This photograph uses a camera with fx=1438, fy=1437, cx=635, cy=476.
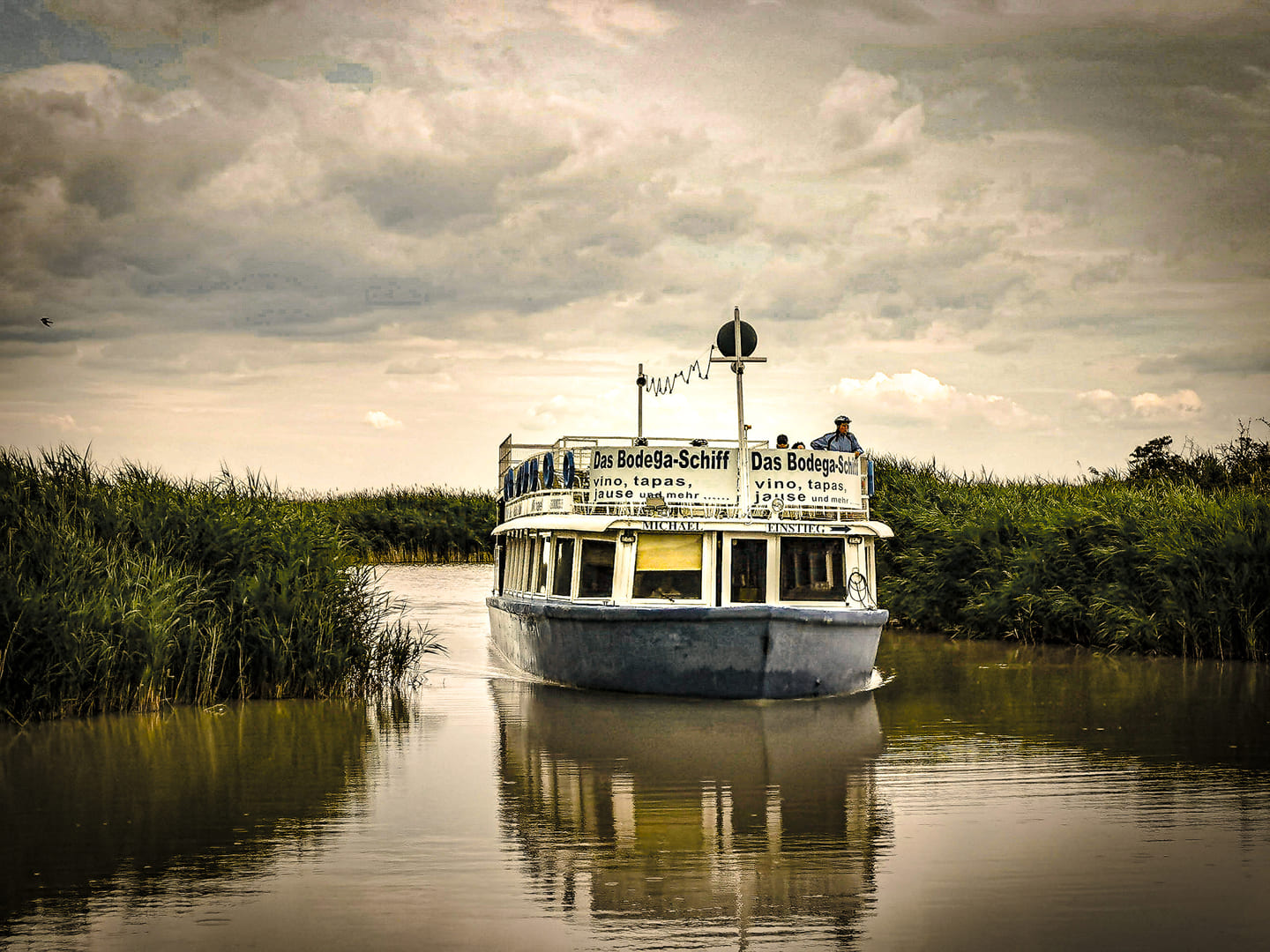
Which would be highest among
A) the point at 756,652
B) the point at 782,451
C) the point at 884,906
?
the point at 782,451

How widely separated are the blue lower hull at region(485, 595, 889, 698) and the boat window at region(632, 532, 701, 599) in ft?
1.73

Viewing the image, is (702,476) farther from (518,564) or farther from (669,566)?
(518,564)

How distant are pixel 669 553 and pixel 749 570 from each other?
101 centimetres

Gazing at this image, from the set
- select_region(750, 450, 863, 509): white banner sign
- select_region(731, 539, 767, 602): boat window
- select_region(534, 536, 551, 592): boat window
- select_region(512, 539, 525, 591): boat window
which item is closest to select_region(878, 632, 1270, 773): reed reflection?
select_region(731, 539, 767, 602): boat window

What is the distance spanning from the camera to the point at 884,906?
28.2 ft

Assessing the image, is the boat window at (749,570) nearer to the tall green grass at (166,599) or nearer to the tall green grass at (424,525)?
the tall green grass at (166,599)

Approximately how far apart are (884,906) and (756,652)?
27.9 ft

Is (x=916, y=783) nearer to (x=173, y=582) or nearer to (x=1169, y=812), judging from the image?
(x=1169, y=812)

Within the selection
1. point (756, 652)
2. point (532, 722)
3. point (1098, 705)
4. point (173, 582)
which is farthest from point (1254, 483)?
point (173, 582)

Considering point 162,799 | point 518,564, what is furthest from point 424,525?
point 162,799

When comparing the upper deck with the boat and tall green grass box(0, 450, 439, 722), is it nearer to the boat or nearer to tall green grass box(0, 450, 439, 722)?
the boat

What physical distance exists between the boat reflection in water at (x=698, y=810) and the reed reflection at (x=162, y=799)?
1710 millimetres

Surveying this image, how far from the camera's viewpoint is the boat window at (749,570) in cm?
1769

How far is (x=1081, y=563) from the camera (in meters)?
25.3
